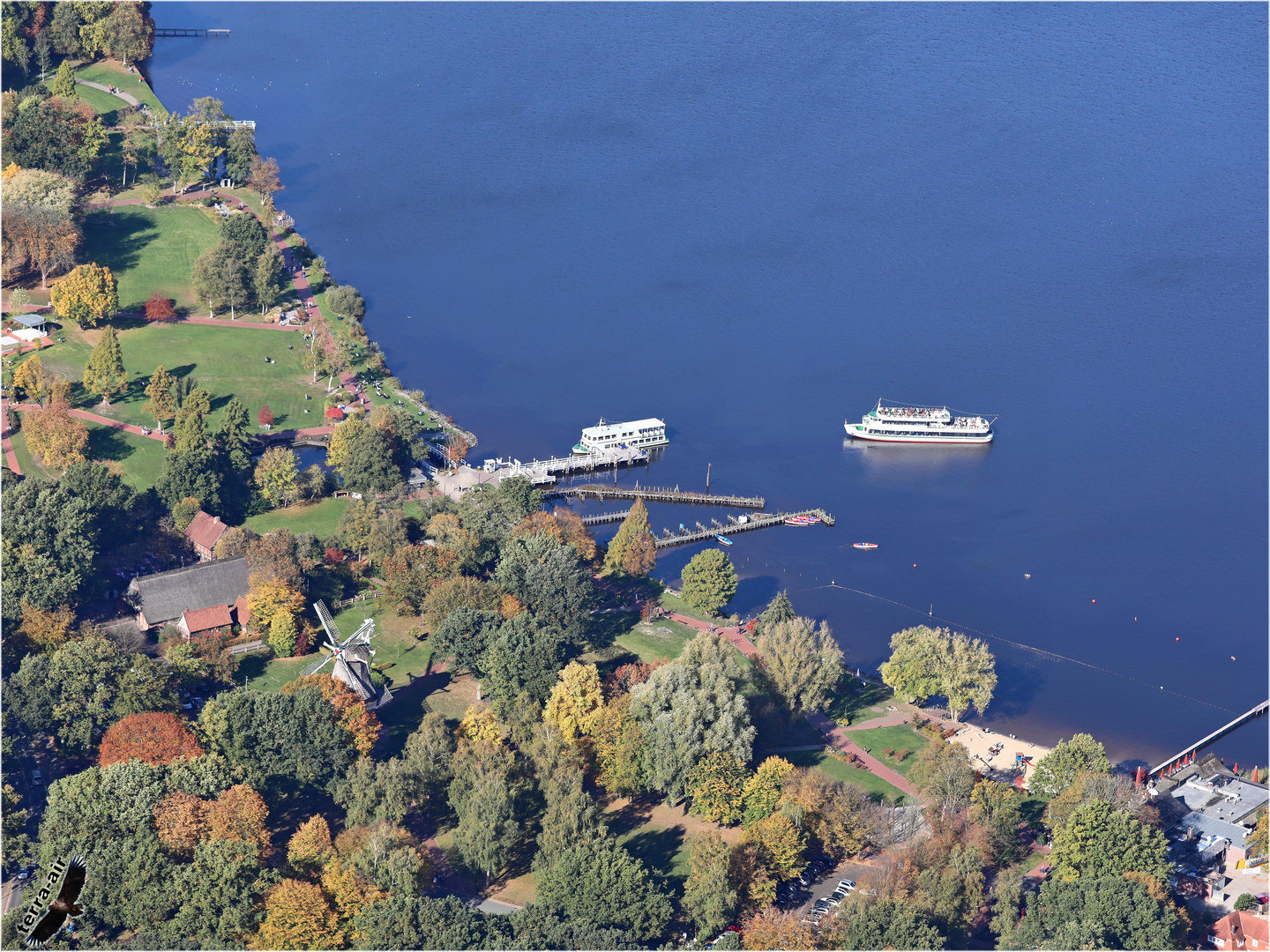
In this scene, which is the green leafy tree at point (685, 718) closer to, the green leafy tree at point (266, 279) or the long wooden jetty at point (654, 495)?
the long wooden jetty at point (654, 495)

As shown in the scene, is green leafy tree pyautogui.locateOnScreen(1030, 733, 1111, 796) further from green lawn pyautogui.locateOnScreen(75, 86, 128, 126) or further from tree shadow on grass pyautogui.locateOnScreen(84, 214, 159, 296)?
green lawn pyautogui.locateOnScreen(75, 86, 128, 126)

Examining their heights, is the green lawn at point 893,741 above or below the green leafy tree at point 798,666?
below

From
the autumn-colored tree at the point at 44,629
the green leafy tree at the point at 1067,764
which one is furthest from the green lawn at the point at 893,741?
the autumn-colored tree at the point at 44,629

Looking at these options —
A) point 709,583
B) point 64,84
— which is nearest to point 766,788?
point 709,583

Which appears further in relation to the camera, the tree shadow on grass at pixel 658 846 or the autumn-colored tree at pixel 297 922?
the tree shadow on grass at pixel 658 846

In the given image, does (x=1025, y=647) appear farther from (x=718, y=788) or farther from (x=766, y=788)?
(x=718, y=788)

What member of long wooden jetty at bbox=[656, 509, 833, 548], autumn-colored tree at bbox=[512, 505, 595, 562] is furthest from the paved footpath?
long wooden jetty at bbox=[656, 509, 833, 548]

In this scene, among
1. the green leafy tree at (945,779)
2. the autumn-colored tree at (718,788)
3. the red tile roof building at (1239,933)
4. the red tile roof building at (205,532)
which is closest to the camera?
the red tile roof building at (1239,933)
